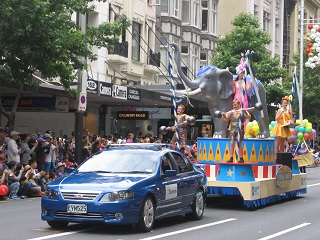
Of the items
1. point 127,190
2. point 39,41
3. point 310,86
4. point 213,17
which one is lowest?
point 127,190

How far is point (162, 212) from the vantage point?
14.1 m

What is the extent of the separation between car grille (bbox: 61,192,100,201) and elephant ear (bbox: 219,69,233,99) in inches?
339

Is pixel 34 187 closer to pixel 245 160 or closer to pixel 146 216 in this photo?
pixel 245 160

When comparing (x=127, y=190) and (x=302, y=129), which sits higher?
(x=302, y=129)

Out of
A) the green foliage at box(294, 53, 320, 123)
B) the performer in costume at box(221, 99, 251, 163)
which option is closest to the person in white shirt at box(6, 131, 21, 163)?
the performer in costume at box(221, 99, 251, 163)

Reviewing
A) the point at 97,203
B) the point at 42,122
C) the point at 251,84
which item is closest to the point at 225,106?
the point at 251,84

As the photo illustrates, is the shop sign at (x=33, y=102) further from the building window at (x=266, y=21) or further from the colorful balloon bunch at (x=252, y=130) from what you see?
the building window at (x=266, y=21)

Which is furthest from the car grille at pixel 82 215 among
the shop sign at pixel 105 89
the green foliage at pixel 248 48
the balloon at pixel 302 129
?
the green foliage at pixel 248 48

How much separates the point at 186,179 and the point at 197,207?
0.89 metres

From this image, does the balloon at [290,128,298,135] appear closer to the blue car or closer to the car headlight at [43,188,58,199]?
the blue car

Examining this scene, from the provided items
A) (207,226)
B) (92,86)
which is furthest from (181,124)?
(92,86)

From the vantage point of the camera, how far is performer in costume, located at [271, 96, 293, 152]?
2139 cm

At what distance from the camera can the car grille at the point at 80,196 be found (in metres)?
12.8

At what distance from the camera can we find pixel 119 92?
3117cm
